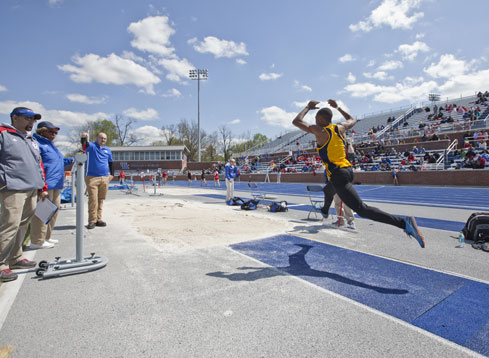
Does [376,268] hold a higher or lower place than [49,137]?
lower

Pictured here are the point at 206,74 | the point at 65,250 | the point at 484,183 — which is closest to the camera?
the point at 65,250

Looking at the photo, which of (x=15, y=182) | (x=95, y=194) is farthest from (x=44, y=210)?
(x=95, y=194)

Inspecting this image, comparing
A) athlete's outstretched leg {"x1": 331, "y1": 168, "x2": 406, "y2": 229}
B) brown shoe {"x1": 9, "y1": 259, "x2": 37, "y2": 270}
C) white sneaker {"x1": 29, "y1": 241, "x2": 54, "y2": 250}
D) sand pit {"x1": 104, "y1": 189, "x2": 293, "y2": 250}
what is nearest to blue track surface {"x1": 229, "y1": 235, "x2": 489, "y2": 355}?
athlete's outstretched leg {"x1": 331, "y1": 168, "x2": 406, "y2": 229}

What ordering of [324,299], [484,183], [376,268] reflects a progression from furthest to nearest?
[484,183]
[376,268]
[324,299]

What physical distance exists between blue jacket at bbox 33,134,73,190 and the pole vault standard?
1777mm

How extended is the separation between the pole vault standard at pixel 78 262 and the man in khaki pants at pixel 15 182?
354 millimetres

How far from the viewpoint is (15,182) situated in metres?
3.37


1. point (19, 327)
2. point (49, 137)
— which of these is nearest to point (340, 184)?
point (19, 327)

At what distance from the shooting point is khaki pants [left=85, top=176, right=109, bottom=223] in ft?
21.0

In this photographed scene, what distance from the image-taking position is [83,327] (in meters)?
2.36

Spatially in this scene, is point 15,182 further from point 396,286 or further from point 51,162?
point 396,286

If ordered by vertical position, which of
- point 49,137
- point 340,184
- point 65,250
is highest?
point 49,137

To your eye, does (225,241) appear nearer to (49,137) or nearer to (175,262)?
(175,262)

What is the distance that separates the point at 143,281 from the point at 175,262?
74 centimetres
